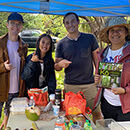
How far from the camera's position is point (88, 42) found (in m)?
3.00

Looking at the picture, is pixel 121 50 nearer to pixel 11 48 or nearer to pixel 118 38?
pixel 118 38

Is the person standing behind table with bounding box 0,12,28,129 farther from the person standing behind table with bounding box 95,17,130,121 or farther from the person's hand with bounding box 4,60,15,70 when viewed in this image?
the person standing behind table with bounding box 95,17,130,121

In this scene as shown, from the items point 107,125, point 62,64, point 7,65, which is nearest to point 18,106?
point 7,65

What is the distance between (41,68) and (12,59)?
1.65ft

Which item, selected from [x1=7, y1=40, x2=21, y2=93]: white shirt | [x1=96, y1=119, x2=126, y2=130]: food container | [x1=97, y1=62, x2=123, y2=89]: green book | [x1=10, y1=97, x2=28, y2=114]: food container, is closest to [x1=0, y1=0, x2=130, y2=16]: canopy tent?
[x1=7, y1=40, x2=21, y2=93]: white shirt

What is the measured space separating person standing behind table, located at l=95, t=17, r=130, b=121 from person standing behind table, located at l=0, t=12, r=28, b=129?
4.15ft

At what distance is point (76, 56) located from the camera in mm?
2943

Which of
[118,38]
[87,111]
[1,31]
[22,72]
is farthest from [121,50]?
[1,31]

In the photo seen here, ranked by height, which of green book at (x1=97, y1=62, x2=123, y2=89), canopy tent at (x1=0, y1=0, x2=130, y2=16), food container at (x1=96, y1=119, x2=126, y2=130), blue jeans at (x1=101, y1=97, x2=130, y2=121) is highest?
canopy tent at (x1=0, y1=0, x2=130, y2=16)

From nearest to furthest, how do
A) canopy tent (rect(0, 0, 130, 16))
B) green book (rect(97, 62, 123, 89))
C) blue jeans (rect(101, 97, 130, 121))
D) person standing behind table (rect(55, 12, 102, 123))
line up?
green book (rect(97, 62, 123, 89))
blue jeans (rect(101, 97, 130, 121))
person standing behind table (rect(55, 12, 102, 123))
canopy tent (rect(0, 0, 130, 16))

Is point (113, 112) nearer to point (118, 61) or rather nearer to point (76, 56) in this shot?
point (118, 61)

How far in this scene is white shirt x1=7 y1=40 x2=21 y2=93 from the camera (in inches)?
106

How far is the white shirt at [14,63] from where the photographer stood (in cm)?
271

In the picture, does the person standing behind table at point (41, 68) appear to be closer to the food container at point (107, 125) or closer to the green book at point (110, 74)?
the green book at point (110, 74)
